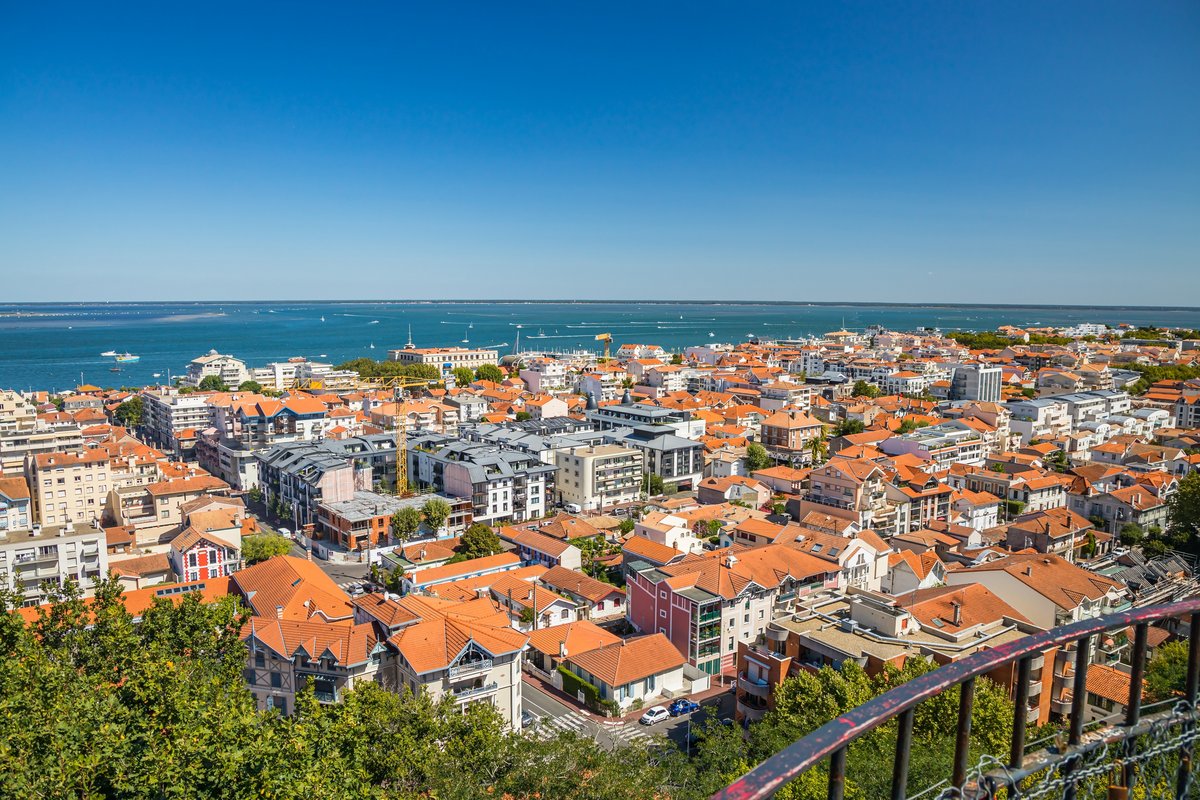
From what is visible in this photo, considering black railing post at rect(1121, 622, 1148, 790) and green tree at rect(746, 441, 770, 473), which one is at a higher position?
black railing post at rect(1121, 622, 1148, 790)

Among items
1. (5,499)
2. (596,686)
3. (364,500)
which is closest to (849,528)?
(596,686)

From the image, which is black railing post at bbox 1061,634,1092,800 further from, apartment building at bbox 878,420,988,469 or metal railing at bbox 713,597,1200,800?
apartment building at bbox 878,420,988,469

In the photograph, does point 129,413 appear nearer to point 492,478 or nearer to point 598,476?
point 492,478

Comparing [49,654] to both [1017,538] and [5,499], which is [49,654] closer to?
[5,499]

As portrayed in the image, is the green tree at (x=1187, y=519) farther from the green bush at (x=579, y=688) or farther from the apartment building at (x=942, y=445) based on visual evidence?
the green bush at (x=579, y=688)

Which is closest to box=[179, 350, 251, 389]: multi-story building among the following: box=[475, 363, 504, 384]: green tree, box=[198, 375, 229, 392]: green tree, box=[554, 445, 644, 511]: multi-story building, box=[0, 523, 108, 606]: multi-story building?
box=[198, 375, 229, 392]: green tree

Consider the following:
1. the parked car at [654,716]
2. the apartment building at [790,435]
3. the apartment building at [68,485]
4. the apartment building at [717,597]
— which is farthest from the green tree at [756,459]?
the apartment building at [68,485]

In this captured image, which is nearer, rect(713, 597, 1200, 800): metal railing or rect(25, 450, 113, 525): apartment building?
rect(713, 597, 1200, 800): metal railing
